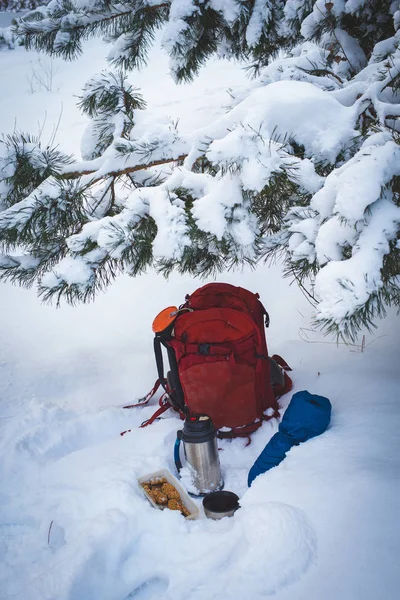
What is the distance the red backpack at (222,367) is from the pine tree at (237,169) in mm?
→ 322

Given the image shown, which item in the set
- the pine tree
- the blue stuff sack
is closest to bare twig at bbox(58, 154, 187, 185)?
the pine tree

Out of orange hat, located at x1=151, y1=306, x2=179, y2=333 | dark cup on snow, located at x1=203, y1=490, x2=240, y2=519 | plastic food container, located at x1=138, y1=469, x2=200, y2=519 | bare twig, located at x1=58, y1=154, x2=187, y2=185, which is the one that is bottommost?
plastic food container, located at x1=138, y1=469, x2=200, y2=519

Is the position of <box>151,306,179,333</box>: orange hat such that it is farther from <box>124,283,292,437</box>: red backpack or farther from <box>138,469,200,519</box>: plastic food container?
<box>138,469,200,519</box>: plastic food container

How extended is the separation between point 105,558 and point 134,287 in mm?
3109

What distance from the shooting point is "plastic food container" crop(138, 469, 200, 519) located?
1704 millimetres

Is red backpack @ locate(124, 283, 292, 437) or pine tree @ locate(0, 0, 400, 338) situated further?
red backpack @ locate(124, 283, 292, 437)

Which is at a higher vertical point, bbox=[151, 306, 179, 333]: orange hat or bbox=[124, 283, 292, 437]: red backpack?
bbox=[151, 306, 179, 333]: orange hat

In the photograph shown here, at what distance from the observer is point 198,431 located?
186 centimetres

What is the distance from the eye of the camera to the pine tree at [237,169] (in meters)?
1.18

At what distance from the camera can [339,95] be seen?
1729mm

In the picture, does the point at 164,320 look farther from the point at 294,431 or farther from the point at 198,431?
the point at 294,431

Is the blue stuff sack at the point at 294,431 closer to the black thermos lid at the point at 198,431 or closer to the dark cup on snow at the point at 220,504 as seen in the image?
the dark cup on snow at the point at 220,504

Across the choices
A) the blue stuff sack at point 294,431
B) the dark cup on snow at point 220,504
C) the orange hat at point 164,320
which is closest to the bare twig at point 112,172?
the orange hat at point 164,320

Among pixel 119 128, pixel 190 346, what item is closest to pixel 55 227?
pixel 119 128
